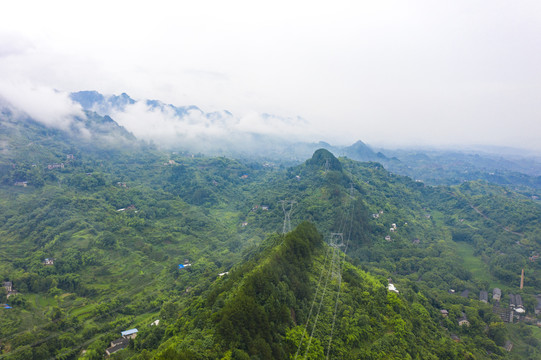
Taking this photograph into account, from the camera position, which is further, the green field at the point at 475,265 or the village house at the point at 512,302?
the green field at the point at 475,265

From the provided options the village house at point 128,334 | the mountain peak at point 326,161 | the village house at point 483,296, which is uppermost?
the mountain peak at point 326,161

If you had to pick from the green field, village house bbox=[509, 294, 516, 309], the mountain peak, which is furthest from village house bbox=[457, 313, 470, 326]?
the mountain peak

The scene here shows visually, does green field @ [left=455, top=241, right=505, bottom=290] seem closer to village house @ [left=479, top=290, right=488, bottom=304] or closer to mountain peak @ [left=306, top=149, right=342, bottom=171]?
village house @ [left=479, top=290, right=488, bottom=304]

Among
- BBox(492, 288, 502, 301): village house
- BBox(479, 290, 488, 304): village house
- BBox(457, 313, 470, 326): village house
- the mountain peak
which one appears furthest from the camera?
the mountain peak

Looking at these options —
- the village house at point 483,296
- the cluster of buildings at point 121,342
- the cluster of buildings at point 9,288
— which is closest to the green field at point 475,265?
the village house at point 483,296

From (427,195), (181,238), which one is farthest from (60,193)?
(427,195)

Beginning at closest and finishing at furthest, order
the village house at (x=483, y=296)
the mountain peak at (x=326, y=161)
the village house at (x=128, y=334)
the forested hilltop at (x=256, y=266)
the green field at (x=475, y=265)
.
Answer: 1. the forested hilltop at (x=256, y=266)
2. the village house at (x=128, y=334)
3. the village house at (x=483, y=296)
4. the green field at (x=475, y=265)
5. the mountain peak at (x=326, y=161)

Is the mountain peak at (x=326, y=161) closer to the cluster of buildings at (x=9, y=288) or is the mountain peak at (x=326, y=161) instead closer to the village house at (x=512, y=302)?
the village house at (x=512, y=302)

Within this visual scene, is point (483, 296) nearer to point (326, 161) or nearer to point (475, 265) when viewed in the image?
point (475, 265)

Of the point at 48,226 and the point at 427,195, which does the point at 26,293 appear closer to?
the point at 48,226
